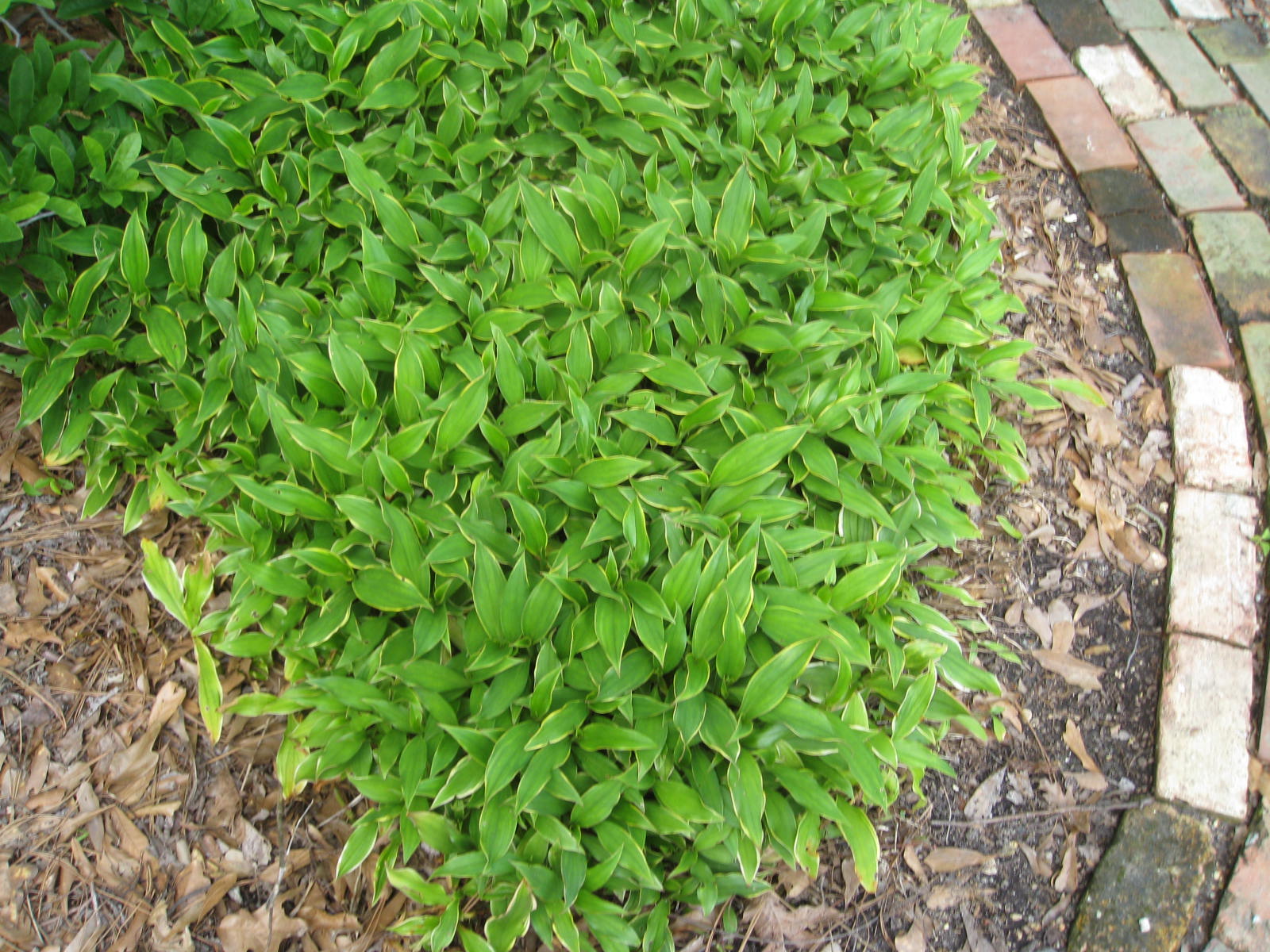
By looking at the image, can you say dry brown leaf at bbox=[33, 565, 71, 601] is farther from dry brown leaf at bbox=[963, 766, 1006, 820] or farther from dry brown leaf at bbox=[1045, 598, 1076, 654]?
dry brown leaf at bbox=[1045, 598, 1076, 654]

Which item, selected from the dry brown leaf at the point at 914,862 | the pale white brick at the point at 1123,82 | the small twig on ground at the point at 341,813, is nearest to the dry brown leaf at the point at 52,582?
the small twig on ground at the point at 341,813

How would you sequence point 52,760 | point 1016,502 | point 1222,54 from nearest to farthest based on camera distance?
point 52,760 → point 1016,502 → point 1222,54

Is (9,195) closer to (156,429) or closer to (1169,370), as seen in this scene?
(156,429)

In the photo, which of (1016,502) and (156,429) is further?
(1016,502)

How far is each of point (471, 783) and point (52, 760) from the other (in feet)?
3.09

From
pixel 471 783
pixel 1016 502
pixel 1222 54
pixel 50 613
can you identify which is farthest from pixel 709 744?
pixel 1222 54

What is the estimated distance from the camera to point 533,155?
7.54 ft

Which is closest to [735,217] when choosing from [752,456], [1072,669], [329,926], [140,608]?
[752,456]

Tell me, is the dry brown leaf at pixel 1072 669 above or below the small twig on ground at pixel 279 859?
above

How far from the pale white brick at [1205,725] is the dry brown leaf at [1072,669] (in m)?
0.15

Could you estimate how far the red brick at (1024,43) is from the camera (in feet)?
10.3

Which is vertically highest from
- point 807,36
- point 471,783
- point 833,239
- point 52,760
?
point 807,36

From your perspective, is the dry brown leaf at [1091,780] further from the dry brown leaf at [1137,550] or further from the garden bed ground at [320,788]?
the dry brown leaf at [1137,550]

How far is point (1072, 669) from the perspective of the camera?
6.84 feet
